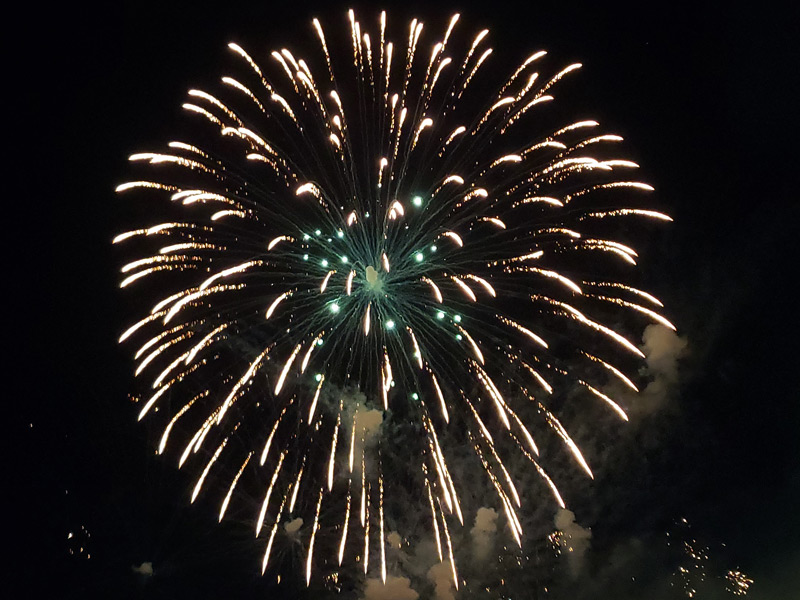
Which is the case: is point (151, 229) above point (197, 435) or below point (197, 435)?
above

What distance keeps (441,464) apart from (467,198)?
6062 mm

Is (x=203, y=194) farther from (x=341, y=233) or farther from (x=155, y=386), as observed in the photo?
(x=155, y=386)

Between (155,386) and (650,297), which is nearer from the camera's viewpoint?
(155,386)

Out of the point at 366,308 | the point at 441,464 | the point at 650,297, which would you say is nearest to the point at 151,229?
the point at 366,308

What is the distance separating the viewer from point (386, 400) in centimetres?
1425

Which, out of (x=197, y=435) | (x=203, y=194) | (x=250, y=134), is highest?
(x=250, y=134)

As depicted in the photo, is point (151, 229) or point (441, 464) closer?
point (151, 229)

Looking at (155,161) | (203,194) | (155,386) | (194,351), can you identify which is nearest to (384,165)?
(203,194)

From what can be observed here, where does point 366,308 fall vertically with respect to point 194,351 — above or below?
above

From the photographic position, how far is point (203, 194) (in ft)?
44.5

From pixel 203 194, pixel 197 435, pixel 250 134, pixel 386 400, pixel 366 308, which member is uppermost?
pixel 250 134

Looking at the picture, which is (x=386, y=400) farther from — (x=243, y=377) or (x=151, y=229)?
(x=151, y=229)

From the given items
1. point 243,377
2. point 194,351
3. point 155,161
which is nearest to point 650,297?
point 243,377

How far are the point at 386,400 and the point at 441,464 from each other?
7.18ft
